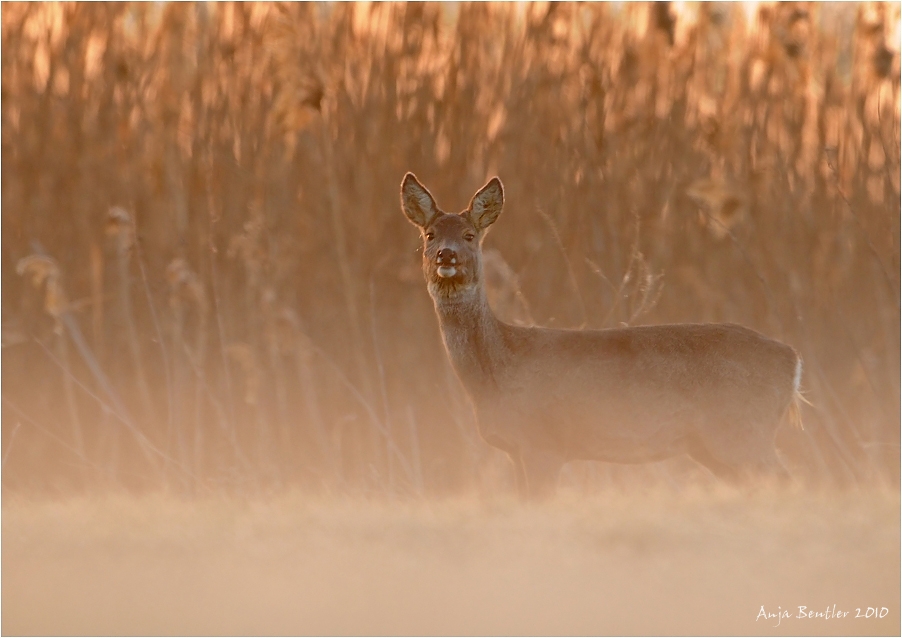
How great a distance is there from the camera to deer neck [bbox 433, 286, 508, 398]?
6391 millimetres

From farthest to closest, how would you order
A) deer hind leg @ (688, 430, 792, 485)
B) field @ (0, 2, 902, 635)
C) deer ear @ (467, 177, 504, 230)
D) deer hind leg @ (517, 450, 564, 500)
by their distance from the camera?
field @ (0, 2, 902, 635)
deer ear @ (467, 177, 504, 230)
deer hind leg @ (688, 430, 792, 485)
deer hind leg @ (517, 450, 564, 500)

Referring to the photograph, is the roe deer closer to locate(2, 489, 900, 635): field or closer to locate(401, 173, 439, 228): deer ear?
locate(401, 173, 439, 228): deer ear

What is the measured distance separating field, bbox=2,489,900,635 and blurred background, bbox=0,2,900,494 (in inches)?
88.8

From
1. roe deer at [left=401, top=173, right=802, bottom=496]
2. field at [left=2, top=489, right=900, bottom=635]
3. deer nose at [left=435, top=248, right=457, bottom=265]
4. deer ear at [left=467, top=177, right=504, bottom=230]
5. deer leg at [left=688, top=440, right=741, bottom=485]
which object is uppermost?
deer ear at [left=467, top=177, right=504, bottom=230]

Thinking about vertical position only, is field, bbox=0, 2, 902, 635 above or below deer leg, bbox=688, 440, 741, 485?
above

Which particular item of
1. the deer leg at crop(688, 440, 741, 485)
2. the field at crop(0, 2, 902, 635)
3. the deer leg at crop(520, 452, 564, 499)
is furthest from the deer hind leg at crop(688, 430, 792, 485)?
the field at crop(0, 2, 902, 635)

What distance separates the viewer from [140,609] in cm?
437

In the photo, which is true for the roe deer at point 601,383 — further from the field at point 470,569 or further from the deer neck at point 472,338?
the field at point 470,569

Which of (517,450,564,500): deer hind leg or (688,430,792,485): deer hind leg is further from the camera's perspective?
(688,430,792,485): deer hind leg

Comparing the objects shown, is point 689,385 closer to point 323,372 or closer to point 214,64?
point 323,372

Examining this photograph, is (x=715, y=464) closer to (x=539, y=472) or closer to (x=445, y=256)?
(x=539, y=472)

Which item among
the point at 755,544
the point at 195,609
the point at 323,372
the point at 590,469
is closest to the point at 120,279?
the point at 323,372

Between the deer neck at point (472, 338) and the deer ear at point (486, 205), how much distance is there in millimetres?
326

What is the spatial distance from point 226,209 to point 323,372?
1.09 meters
